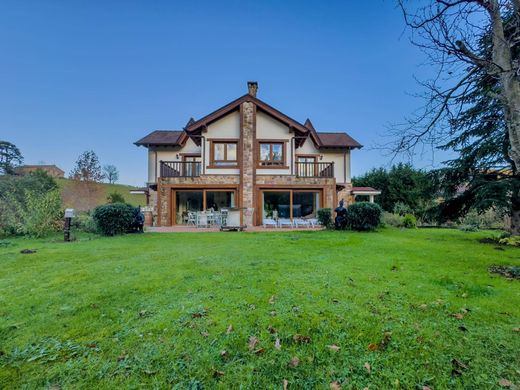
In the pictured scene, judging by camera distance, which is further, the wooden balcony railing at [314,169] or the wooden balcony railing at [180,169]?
the wooden balcony railing at [314,169]

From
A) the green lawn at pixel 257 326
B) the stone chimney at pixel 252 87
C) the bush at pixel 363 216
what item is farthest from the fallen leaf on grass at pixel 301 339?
the stone chimney at pixel 252 87

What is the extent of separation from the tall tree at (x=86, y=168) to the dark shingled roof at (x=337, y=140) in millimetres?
21308

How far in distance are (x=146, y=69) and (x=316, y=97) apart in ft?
A: 43.0

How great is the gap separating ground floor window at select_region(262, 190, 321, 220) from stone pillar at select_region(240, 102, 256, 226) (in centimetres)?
131

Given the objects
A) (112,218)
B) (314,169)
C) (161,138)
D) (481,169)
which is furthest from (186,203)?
(481,169)

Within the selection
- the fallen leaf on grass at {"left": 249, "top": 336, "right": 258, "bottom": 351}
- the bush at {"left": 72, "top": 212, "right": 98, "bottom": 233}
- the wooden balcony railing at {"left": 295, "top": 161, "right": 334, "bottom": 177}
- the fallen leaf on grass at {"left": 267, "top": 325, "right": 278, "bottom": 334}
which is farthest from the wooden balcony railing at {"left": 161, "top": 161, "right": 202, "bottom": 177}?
the fallen leaf on grass at {"left": 249, "top": 336, "right": 258, "bottom": 351}

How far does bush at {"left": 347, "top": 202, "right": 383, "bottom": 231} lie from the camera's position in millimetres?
11617

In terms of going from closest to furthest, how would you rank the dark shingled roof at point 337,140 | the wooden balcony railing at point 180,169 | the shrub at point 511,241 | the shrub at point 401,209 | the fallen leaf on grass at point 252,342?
the fallen leaf on grass at point 252,342 → the shrub at point 511,241 → the wooden balcony railing at point 180,169 → the shrub at point 401,209 → the dark shingled roof at point 337,140

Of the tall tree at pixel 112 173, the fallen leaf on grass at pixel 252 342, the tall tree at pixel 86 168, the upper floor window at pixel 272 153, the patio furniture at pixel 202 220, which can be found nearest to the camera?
the fallen leaf on grass at pixel 252 342

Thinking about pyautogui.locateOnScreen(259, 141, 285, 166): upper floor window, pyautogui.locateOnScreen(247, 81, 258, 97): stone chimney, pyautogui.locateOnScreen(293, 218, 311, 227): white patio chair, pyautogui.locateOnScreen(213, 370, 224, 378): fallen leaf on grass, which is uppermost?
pyautogui.locateOnScreen(247, 81, 258, 97): stone chimney

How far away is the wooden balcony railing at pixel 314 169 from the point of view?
1731cm

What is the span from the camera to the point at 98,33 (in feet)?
49.9

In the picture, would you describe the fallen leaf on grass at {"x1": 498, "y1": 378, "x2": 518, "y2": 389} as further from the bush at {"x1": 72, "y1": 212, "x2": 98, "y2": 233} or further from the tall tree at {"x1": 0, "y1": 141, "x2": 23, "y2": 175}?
the tall tree at {"x1": 0, "y1": 141, "x2": 23, "y2": 175}

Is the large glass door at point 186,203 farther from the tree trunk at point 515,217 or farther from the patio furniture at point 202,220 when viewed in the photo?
the tree trunk at point 515,217
